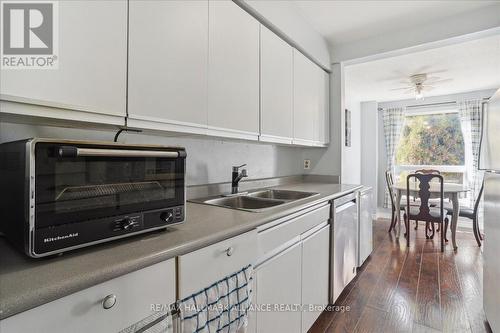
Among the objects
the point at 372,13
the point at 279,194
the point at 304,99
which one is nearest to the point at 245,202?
the point at 279,194

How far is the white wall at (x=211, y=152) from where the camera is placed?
1.09 meters

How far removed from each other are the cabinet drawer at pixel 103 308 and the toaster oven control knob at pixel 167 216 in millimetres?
172

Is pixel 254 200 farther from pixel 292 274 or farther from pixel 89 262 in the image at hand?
pixel 89 262

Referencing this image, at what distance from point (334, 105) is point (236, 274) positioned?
2.39 metres

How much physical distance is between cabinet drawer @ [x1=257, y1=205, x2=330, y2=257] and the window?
14.4 feet

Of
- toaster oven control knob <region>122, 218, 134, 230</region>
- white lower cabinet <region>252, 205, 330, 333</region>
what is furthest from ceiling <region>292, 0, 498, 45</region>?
toaster oven control knob <region>122, 218, 134, 230</region>

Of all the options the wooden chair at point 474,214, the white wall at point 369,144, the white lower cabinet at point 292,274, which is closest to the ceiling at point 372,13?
the white lower cabinet at point 292,274

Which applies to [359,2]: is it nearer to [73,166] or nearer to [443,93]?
[73,166]

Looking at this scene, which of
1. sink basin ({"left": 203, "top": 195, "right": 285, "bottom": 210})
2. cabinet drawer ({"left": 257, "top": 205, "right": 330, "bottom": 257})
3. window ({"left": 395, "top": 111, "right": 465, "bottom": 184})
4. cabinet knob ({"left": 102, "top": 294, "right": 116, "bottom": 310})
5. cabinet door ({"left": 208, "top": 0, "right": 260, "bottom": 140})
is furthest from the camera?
window ({"left": 395, "top": 111, "right": 465, "bottom": 184})

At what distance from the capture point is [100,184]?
2.63 ft

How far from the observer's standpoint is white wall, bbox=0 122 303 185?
1.09 meters

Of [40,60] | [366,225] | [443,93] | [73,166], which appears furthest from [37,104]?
[443,93]

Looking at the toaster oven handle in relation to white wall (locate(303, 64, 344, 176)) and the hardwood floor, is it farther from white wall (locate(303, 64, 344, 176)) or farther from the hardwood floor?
white wall (locate(303, 64, 344, 176))

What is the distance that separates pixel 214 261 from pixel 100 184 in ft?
1.52
